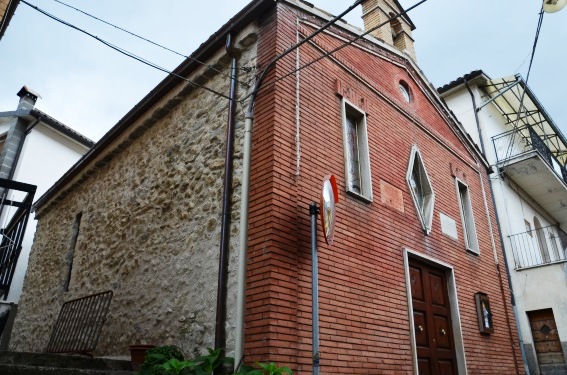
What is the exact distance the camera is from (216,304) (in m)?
5.18

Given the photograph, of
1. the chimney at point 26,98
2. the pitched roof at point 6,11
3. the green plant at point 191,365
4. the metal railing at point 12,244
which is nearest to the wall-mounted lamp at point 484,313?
the green plant at point 191,365

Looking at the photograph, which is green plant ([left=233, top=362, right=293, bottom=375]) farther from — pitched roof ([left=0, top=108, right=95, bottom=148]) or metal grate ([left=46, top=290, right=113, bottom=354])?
pitched roof ([left=0, top=108, right=95, bottom=148])

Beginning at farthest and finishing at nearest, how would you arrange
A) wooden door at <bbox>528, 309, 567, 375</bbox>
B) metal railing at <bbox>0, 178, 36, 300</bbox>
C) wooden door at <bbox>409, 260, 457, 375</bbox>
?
wooden door at <bbox>528, 309, 567, 375</bbox>
metal railing at <bbox>0, 178, 36, 300</bbox>
wooden door at <bbox>409, 260, 457, 375</bbox>

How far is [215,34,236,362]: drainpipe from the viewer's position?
498cm

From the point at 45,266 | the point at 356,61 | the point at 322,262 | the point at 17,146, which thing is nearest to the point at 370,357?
the point at 322,262

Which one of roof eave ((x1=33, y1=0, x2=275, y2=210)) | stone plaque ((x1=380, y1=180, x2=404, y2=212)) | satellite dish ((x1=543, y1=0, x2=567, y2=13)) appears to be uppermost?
roof eave ((x1=33, y1=0, x2=275, y2=210))

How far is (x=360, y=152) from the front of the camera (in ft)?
22.8

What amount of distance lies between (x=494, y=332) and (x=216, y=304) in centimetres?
580

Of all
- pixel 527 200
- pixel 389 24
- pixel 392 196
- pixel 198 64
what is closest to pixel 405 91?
pixel 389 24

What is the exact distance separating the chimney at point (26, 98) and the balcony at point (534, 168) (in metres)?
14.6

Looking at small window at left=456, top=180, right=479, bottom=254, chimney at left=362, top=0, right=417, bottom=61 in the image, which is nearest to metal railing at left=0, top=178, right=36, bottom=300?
chimney at left=362, top=0, right=417, bottom=61

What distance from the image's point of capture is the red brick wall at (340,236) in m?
4.82

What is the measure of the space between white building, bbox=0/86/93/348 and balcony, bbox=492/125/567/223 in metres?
14.0

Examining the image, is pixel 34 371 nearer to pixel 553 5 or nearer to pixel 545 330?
pixel 553 5
